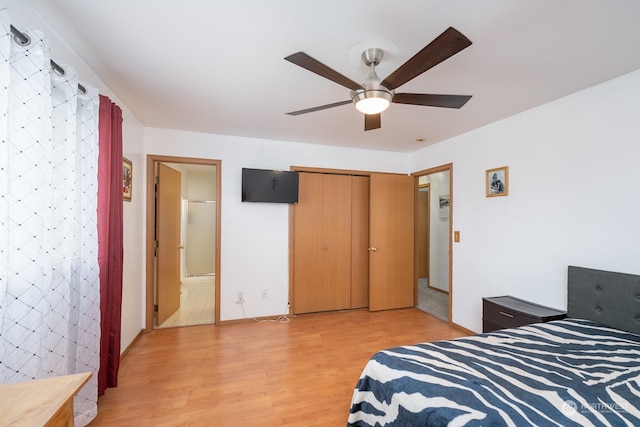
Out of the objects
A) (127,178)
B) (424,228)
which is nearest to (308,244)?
(127,178)

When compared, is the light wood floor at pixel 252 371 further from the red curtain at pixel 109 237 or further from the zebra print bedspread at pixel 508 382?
the zebra print bedspread at pixel 508 382

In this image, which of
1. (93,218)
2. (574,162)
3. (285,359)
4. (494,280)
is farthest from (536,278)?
(93,218)

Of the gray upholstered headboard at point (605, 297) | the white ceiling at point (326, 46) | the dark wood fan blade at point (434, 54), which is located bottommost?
the gray upholstered headboard at point (605, 297)

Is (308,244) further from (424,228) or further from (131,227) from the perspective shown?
(424,228)

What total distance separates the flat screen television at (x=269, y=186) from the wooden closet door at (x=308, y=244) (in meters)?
0.21

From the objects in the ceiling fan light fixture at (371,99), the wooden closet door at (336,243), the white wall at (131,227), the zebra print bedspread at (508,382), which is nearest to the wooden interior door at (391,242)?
the wooden closet door at (336,243)

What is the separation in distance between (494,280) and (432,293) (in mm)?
2299

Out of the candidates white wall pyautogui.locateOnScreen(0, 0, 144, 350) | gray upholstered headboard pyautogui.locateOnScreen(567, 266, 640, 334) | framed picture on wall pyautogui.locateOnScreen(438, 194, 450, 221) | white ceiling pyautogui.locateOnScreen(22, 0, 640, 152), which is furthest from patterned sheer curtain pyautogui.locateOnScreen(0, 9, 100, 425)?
framed picture on wall pyautogui.locateOnScreen(438, 194, 450, 221)

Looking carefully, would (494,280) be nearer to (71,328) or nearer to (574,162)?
(574,162)

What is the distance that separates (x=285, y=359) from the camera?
2568 mm

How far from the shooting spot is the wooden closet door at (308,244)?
12.4ft

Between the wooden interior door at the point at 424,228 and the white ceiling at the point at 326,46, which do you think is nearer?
the white ceiling at the point at 326,46

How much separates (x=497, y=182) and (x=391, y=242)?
5.37ft

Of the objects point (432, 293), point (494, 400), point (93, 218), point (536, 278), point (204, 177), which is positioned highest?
point (204, 177)
